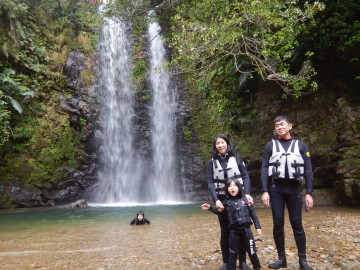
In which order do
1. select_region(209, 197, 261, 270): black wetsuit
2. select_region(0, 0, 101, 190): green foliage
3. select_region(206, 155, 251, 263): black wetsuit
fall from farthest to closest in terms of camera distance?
select_region(0, 0, 101, 190): green foliage, select_region(206, 155, 251, 263): black wetsuit, select_region(209, 197, 261, 270): black wetsuit

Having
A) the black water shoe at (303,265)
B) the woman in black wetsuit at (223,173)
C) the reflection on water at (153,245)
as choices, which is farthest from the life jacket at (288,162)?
the reflection on water at (153,245)

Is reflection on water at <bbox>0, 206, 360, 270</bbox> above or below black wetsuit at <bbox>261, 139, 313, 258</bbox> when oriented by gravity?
below

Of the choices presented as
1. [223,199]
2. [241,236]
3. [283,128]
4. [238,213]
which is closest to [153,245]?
[223,199]

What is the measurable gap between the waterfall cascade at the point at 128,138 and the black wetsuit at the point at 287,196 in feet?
44.6

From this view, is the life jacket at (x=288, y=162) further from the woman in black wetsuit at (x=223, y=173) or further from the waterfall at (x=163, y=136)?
the waterfall at (x=163, y=136)

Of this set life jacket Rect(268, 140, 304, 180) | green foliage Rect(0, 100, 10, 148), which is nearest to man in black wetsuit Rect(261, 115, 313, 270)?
life jacket Rect(268, 140, 304, 180)

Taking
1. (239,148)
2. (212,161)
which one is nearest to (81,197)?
(239,148)

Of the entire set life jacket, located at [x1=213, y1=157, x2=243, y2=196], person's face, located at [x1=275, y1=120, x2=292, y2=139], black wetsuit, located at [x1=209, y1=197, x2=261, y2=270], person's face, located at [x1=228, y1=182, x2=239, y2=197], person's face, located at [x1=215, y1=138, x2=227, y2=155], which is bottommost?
black wetsuit, located at [x1=209, y1=197, x2=261, y2=270]

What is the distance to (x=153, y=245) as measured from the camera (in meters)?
5.46

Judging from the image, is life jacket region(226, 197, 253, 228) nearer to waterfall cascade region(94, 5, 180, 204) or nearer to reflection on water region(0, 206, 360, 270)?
reflection on water region(0, 206, 360, 270)

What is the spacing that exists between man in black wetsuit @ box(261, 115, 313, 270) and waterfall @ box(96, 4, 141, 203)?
14410 millimetres

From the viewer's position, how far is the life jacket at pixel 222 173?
372 cm

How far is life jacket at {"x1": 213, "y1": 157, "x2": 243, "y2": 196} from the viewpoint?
12.2 feet

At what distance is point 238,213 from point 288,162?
0.89 meters
